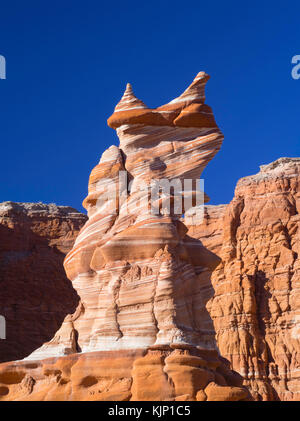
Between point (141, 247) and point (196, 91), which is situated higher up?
point (196, 91)

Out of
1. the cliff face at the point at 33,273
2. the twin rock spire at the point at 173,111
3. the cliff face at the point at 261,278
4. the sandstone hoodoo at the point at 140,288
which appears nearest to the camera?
the sandstone hoodoo at the point at 140,288

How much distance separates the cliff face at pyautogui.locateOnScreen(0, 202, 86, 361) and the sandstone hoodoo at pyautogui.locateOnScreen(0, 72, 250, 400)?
72.0 feet

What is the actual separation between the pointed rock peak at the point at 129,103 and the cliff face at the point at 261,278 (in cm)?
2367

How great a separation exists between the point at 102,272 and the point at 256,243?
2975cm

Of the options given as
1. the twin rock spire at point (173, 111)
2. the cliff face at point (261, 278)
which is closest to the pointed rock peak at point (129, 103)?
the twin rock spire at point (173, 111)

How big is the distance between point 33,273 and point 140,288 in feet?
90.7

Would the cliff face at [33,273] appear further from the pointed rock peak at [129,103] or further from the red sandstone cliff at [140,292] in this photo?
the pointed rock peak at [129,103]

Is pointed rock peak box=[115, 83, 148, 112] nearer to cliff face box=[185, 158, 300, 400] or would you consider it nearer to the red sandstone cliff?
the red sandstone cliff

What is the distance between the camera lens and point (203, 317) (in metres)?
19.9

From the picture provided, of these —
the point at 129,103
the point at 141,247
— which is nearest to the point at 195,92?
the point at 129,103

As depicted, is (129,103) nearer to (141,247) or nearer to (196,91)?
(196,91)

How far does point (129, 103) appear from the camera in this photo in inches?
853

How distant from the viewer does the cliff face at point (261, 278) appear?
43688 millimetres
